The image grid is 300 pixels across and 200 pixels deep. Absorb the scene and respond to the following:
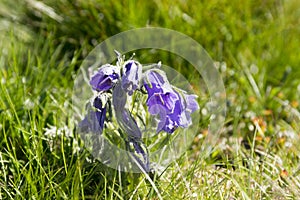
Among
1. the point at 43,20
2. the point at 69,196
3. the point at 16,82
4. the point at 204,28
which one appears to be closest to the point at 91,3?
the point at 43,20

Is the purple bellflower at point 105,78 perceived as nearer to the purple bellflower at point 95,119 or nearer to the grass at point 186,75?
the purple bellflower at point 95,119

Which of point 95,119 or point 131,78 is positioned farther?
point 95,119

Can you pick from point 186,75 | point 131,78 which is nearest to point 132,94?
point 131,78

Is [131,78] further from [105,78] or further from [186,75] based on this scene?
[186,75]

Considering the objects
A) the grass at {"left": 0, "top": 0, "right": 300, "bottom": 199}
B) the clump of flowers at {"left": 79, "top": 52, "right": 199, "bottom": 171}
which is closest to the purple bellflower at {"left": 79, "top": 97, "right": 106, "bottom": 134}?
the clump of flowers at {"left": 79, "top": 52, "right": 199, "bottom": 171}

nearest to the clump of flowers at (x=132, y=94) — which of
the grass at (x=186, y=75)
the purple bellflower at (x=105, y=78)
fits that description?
the purple bellflower at (x=105, y=78)

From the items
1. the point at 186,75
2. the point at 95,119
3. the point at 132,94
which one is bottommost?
the point at 95,119
